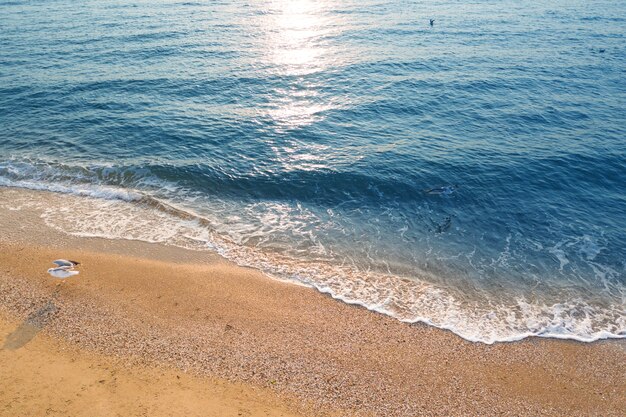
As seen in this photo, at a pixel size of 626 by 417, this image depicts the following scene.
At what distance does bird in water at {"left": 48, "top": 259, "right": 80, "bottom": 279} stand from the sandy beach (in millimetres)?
405

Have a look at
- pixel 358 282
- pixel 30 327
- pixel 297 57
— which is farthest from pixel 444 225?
pixel 297 57

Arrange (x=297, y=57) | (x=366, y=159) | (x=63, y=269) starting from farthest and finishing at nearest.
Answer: (x=297, y=57)
(x=366, y=159)
(x=63, y=269)

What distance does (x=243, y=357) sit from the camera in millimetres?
11875

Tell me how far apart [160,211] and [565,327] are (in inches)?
681

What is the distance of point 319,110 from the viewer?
94.9 ft

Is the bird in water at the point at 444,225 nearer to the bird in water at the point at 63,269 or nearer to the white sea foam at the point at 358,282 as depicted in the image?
the white sea foam at the point at 358,282

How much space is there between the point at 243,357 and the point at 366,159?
1432 cm

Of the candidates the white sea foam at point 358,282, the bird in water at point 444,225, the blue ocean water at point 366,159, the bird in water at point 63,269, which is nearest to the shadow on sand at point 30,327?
the bird in water at point 63,269

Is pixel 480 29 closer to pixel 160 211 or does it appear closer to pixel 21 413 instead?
pixel 160 211

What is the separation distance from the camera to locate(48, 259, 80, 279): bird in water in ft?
47.1

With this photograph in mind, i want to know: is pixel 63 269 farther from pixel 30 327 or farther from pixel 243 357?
pixel 243 357

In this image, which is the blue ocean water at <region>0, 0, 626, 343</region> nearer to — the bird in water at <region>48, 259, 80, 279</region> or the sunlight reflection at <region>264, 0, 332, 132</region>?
the sunlight reflection at <region>264, 0, 332, 132</region>

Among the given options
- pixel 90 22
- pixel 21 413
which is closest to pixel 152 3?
pixel 90 22

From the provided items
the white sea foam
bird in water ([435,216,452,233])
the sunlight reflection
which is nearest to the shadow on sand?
the white sea foam
